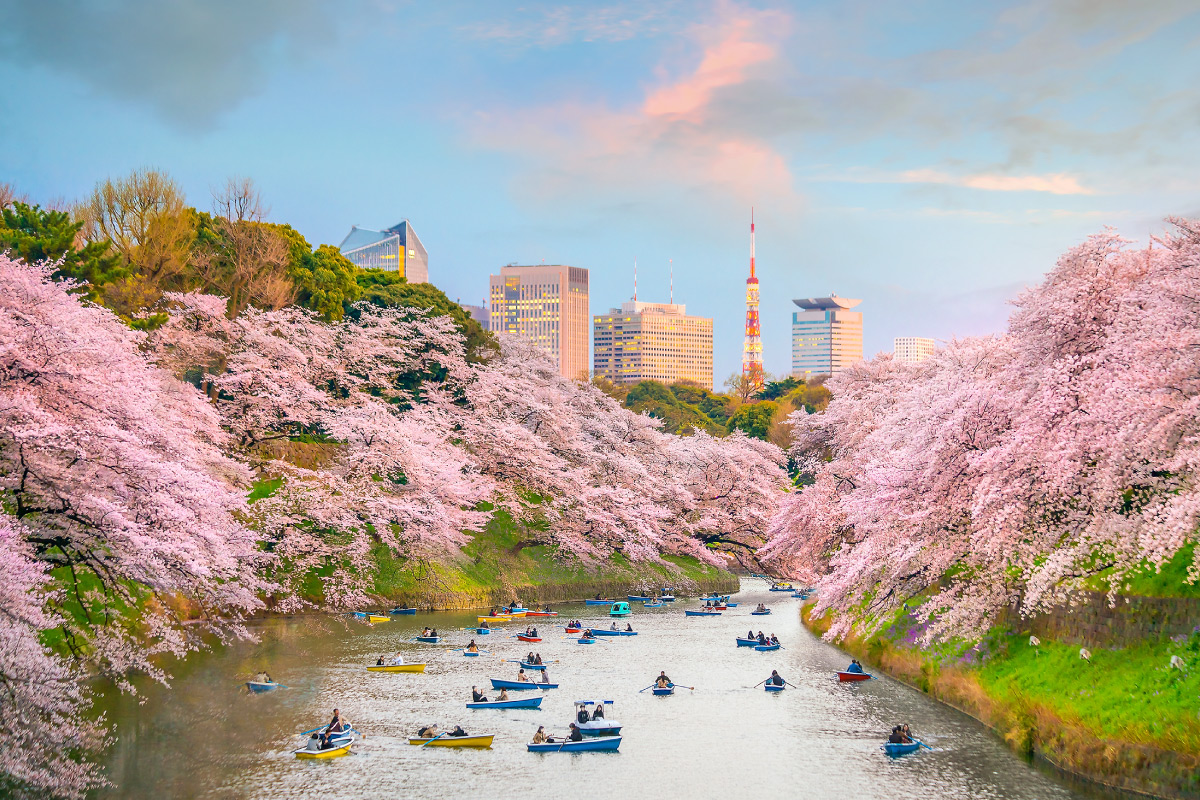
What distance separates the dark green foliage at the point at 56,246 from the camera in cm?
4103

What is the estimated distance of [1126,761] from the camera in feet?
68.1

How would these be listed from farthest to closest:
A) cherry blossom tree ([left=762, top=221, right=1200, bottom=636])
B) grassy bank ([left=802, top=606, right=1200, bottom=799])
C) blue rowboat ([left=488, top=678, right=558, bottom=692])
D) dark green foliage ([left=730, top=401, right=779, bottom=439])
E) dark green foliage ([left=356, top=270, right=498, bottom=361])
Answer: dark green foliage ([left=730, top=401, right=779, bottom=439]), dark green foliage ([left=356, top=270, right=498, bottom=361]), blue rowboat ([left=488, top=678, right=558, bottom=692]), cherry blossom tree ([left=762, top=221, right=1200, bottom=636]), grassy bank ([left=802, top=606, right=1200, bottom=799])

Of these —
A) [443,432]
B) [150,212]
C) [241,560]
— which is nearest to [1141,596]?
[241,560]

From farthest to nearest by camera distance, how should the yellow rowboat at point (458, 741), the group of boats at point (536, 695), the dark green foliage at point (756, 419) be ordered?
the dark green foliage at point (756, 419) → the yellow rowboat at point (458, 741) → the group of boats at point (536, 695)

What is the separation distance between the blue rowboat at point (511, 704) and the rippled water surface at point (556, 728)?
36cm

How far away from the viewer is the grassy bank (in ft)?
64.8

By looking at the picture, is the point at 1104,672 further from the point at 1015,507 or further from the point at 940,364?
the point at 940,364

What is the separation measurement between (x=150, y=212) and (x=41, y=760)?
44.9 metres

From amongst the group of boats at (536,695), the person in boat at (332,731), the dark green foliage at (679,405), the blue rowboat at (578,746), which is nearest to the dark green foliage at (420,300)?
the group of boats at (536,695)

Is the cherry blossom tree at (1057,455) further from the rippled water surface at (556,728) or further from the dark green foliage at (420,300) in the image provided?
the dark green foliage at (420,300)

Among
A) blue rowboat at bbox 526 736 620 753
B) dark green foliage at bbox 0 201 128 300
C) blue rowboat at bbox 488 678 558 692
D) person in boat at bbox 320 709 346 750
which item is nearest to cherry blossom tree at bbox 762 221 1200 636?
blue rowboat at bbox 526 736 620 753

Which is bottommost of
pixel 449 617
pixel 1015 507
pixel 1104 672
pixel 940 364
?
pixel 449 617

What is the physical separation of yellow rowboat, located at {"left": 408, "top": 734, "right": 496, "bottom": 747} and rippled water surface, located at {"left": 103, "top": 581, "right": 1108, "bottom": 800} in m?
0.29

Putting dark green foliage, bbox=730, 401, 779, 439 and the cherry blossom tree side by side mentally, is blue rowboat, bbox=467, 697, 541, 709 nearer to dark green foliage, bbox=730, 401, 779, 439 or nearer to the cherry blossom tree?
the cherry blossom tree
